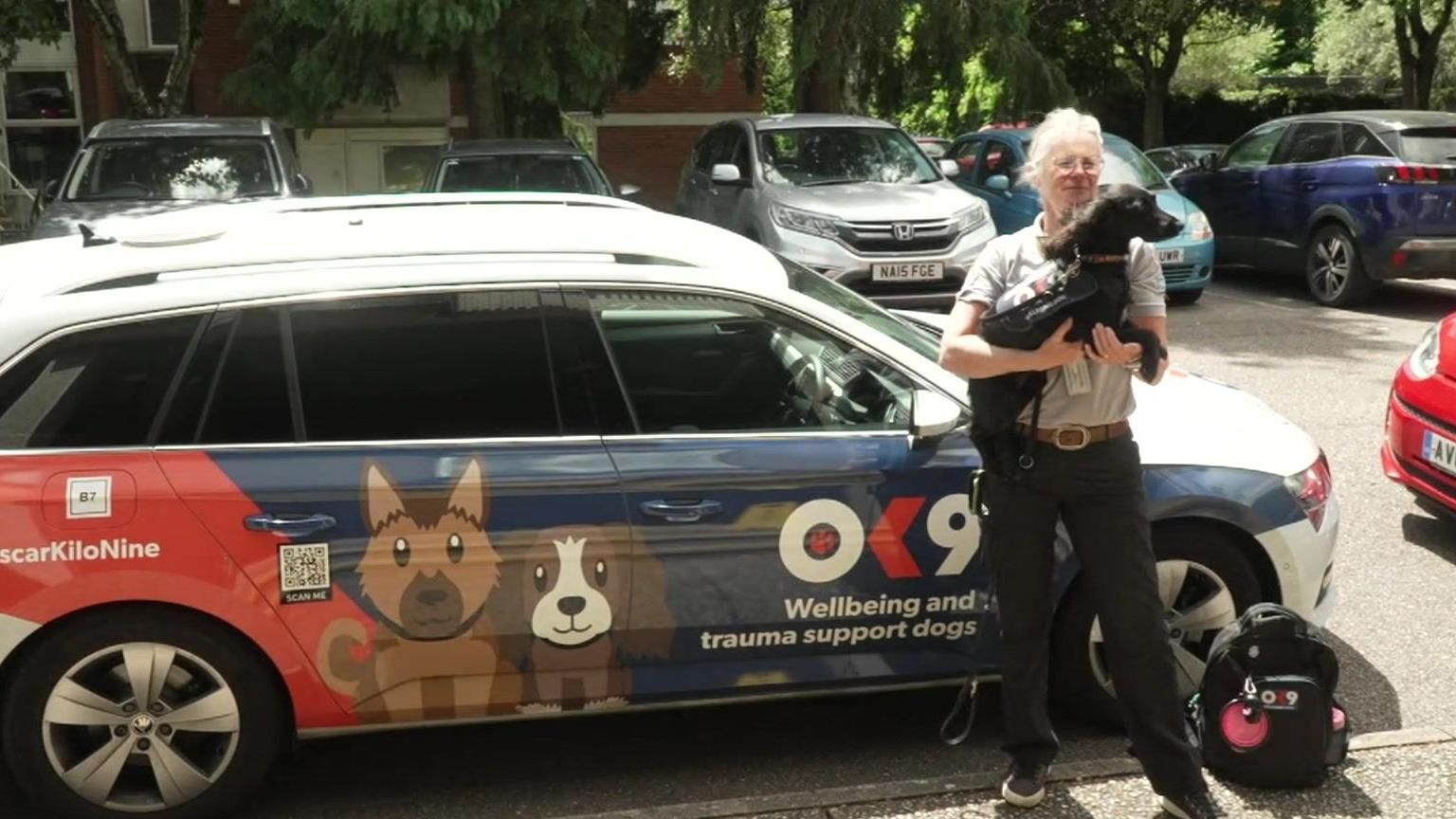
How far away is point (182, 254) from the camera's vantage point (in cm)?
414

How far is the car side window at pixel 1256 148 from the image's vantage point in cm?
1410

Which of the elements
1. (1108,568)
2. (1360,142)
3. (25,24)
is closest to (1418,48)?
(1360,142)

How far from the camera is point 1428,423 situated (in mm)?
5996

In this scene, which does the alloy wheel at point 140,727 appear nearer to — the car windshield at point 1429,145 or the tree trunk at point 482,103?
the car windshield at point 1429,145

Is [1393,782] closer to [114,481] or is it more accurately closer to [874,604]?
[874,604]

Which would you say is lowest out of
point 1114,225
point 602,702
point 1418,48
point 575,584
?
point 602,702

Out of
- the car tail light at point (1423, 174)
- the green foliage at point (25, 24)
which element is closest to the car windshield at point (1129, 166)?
the car tail light at point (1423, 174)

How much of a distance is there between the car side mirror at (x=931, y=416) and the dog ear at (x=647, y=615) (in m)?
0.78

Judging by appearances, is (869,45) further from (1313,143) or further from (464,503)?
(464,503)

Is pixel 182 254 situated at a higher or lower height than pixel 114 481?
higher

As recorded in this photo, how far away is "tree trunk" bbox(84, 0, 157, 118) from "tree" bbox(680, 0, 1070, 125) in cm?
642

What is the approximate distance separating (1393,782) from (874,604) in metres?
1.46

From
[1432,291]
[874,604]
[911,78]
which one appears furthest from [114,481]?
[911,78]

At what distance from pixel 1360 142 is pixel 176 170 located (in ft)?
31.8
